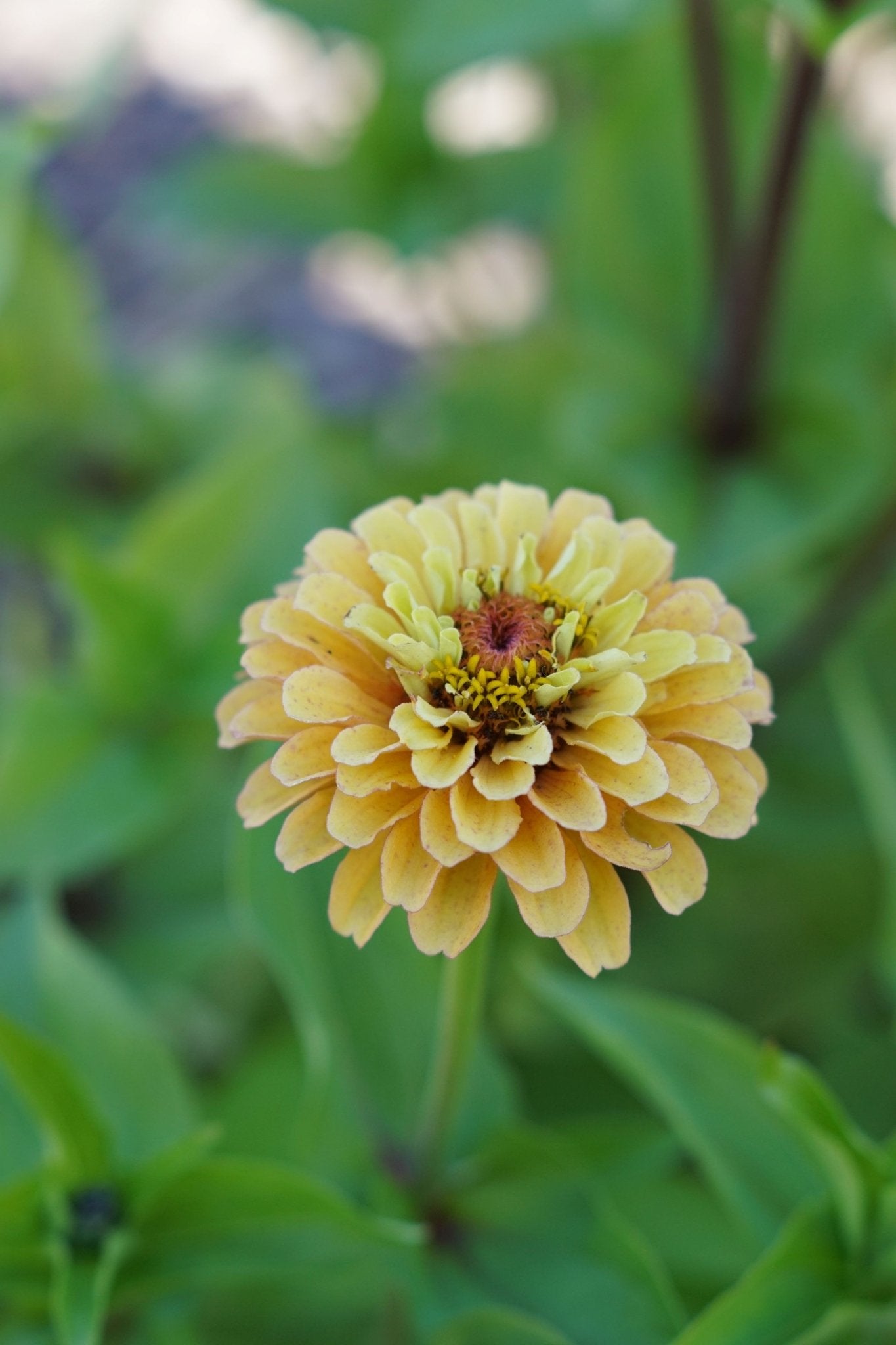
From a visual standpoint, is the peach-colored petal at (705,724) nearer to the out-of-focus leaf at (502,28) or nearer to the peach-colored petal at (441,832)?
the peach-colored petal at (441,832)

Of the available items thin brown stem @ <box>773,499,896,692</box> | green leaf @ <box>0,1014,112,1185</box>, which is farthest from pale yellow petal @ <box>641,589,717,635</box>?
thin brown stem @ <box>773,499,896,692</box>

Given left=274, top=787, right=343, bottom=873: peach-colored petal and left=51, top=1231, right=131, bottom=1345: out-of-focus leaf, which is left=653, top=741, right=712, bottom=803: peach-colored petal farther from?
left=51, top=1231, right=131, bottom=1345: out-of-focus leaf

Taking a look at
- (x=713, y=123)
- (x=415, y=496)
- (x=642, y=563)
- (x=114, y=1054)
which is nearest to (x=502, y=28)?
(x=713, y=123)

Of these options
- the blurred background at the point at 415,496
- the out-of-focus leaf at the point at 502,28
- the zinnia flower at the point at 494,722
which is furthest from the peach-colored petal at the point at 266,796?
the out-of-focus leaf at the point at 502,28

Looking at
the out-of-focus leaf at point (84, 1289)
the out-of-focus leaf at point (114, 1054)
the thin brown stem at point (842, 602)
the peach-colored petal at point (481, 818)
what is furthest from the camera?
the thin brown stem at point (842, 602)

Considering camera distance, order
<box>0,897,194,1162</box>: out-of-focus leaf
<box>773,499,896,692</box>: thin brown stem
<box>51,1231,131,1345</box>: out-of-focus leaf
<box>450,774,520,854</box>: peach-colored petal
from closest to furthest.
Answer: <box>450,774,520,854</box>: peach-colored petal
<box>51,1231,131,1345</box>: out-of-focus leaf
<box>0,897,194,1162</box>: out-of-focus leaf
<box>773,499,896,692</box>: thin brown stem

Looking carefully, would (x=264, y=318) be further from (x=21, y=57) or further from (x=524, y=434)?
(x=524, y=434)

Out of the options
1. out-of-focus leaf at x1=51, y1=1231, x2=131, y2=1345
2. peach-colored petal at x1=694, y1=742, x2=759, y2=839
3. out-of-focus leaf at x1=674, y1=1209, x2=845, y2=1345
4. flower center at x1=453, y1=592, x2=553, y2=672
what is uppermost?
flower center at x1=453, y1=592, x2=553, y2=672
